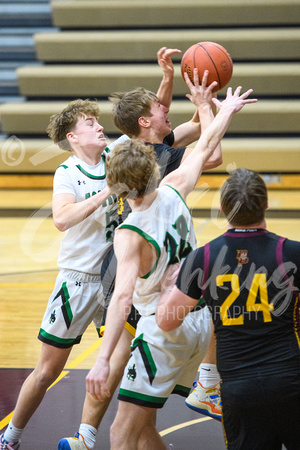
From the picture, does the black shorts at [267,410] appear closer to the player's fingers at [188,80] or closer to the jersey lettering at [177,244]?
the jersey lettering at [177,244]

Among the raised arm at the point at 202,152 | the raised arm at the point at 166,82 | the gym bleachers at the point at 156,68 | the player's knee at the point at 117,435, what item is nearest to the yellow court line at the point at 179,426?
the player's knee at the point at 117,435

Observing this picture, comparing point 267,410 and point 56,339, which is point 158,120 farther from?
point 267,410

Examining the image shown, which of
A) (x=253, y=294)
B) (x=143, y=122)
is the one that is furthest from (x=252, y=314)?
(x=143, y=122)

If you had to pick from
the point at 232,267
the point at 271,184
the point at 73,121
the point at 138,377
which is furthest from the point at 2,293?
the point at 271,184

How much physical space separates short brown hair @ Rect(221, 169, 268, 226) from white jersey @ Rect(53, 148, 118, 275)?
1.21 metres

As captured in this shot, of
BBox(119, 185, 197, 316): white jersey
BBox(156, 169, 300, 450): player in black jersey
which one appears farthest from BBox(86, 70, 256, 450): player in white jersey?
BBox(156, 169, 300, 450): player in black jersey

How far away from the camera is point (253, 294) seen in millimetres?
2334

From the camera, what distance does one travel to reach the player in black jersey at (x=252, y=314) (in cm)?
229

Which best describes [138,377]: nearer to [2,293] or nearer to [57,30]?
[2,293]

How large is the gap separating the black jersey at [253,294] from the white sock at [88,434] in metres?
1.10

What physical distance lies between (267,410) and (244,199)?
0.76 m

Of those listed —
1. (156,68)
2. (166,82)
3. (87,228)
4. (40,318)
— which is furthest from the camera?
(156,68)

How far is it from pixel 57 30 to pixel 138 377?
10687 millimetres

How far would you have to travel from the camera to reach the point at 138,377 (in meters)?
2.66
